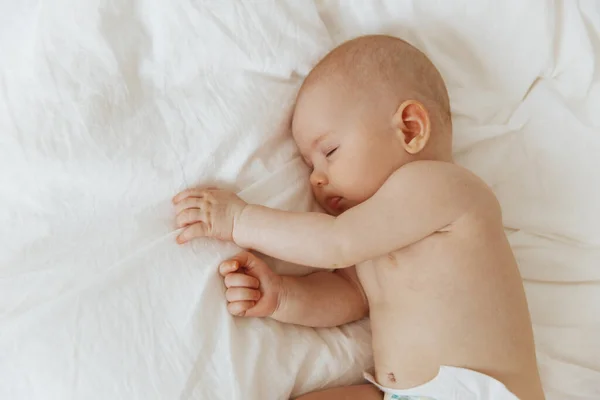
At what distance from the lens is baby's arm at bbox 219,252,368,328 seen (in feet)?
3.38

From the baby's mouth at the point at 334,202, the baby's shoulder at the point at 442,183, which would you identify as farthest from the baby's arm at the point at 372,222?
the baby's mouth at the point at 334,202

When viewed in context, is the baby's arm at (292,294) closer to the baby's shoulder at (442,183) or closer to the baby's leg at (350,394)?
the baby's leg at (350,394)

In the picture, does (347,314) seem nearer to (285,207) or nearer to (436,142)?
(285,207)

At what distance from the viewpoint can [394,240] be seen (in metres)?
1.04

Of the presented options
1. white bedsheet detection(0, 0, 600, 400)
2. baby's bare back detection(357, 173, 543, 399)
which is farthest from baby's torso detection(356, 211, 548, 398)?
white bedsheet detection(0, 0, 600, 400)

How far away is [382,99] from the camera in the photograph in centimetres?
110

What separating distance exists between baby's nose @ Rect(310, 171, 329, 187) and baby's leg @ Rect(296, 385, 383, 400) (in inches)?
14.2

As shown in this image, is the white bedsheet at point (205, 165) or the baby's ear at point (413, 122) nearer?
the white bedsheet at point (205, 165)

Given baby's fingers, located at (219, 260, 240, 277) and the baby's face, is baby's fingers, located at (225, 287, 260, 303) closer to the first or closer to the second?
baby's fingers, located at (219, 260, 240, 277)

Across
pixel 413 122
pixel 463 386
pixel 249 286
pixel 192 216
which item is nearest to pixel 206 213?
pixel 192 216

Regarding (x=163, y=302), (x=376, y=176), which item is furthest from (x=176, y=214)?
(x=376, y=176)

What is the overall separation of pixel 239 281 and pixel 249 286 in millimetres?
18

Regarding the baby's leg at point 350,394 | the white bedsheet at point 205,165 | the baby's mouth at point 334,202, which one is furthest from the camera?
the baby's mouth at point 334,202

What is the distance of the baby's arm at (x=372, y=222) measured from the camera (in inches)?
40.8
